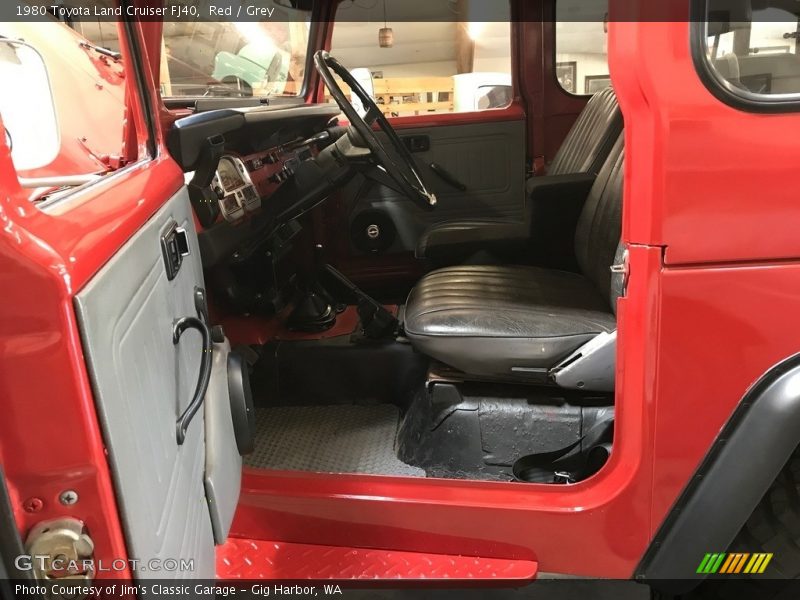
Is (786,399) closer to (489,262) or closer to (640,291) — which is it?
(640,291)

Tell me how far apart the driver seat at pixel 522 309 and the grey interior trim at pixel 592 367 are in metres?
0.02

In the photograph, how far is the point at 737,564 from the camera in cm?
109

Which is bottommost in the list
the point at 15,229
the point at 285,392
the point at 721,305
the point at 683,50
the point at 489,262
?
the point at 285,392

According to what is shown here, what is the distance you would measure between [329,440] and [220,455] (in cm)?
72

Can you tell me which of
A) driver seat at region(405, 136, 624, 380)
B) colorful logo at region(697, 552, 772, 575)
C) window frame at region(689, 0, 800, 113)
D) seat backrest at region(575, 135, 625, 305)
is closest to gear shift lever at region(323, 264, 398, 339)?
driver seat at region(405, 136, 624, 380)

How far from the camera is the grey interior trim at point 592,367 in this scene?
1309mm

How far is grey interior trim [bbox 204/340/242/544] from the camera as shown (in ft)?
3.33

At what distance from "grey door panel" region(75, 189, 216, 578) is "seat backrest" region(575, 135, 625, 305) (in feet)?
3.54

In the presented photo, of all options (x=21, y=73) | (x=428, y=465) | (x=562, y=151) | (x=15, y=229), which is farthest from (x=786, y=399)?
(x=562, y=151)

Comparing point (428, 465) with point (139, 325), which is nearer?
point (139, 325)

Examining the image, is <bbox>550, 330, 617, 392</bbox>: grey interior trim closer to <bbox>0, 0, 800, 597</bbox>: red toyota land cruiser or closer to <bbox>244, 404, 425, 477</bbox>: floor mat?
<bbox>0, 0, 800, 597</bbox>: red toyota land cruiser

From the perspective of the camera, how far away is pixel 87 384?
0.59 m

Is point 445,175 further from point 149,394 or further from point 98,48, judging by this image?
point 149,394

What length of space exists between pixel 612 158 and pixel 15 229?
1612mm
